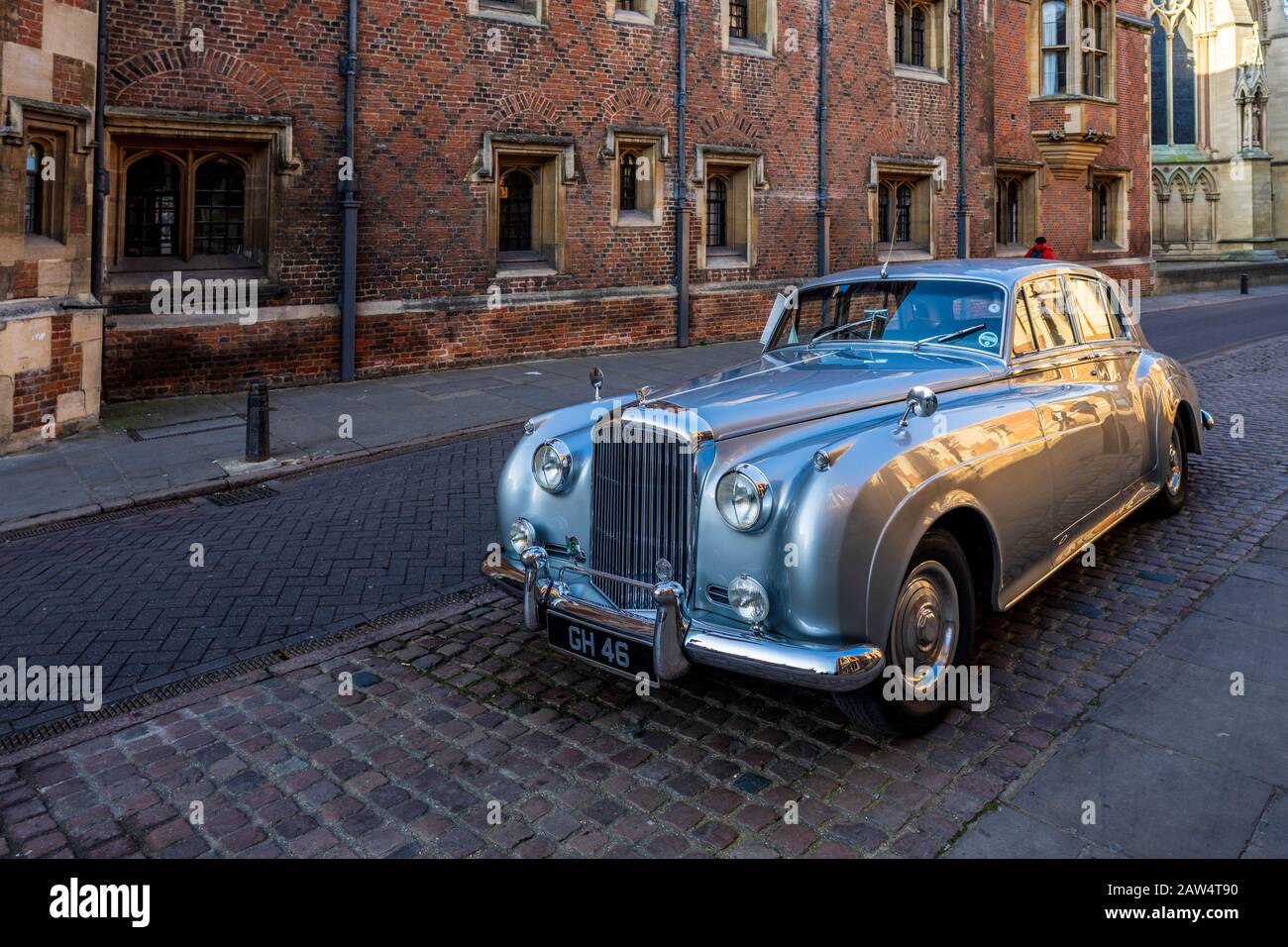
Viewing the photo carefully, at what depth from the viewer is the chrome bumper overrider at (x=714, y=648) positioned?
10.8 feet

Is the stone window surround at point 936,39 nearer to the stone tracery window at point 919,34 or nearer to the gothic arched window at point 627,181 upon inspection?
the stone tracery window at point 919,34

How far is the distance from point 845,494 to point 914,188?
65.5ft

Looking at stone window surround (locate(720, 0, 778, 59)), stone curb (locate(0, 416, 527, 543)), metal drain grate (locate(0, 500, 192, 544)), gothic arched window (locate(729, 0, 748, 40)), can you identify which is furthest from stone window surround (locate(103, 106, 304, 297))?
gothic arched window (locate(729, 0, 748, 40))

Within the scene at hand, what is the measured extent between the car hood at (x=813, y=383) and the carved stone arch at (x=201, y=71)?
9902 millimetres

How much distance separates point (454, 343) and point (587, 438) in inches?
410

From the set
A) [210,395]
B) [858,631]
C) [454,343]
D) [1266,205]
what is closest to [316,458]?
[210,395]

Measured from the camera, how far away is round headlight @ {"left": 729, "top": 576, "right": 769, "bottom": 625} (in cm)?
348

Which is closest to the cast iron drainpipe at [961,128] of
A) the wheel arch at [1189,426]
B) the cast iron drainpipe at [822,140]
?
the cast iron drainpipe at [822,140]

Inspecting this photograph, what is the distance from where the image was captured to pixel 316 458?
361 inches

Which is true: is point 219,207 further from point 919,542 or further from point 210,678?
point 919,542

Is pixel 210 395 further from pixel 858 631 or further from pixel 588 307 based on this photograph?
pixel 858 631

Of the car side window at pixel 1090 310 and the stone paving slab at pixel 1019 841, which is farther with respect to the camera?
the car side window at pixel 1090 310

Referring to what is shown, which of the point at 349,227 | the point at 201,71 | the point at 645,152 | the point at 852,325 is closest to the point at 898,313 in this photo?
the point at 852,325

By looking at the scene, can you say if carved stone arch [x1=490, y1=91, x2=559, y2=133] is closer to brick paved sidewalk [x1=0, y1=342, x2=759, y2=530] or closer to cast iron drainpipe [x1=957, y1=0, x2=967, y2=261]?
brick paved sidewalk [x1=0, y1=342, x2=759, y2=530]
